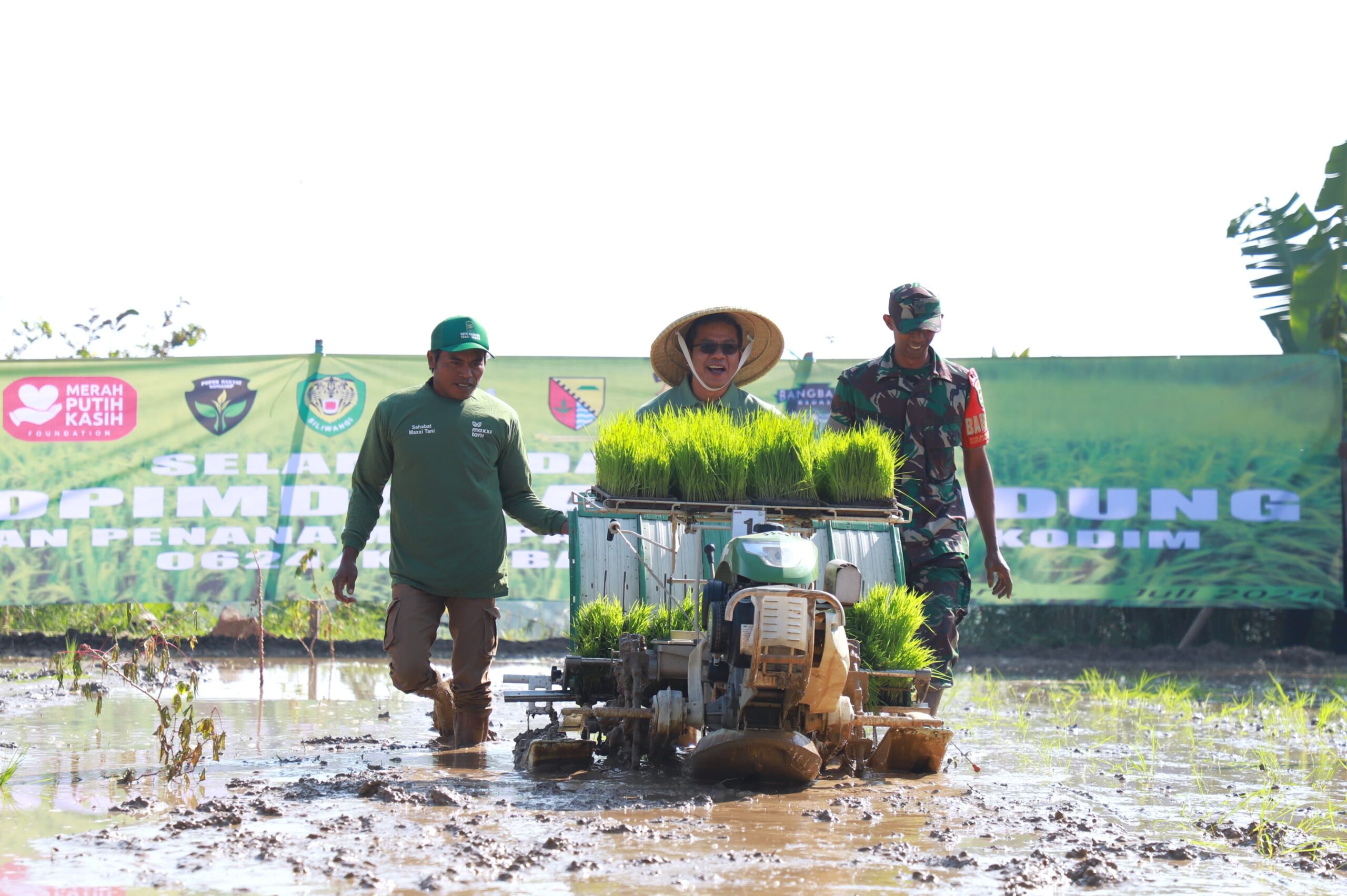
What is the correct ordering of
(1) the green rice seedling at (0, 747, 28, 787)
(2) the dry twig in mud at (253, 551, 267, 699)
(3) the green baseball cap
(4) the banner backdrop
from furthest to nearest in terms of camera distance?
(4) the banner backdrop, (2) the dry twig in mud at (253, 551, 267, 699), (3) the green baseball cap, (1) the green rice seedling at (0, 747, 28, 787)

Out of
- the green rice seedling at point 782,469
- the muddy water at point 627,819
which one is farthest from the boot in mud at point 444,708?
the green rice seedling at point 782,469

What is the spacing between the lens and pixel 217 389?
34.1 ft

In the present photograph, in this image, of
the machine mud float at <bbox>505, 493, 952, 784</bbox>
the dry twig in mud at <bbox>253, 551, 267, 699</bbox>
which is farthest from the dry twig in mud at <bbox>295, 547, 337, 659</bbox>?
the machine mud float at <bbox>505, 493, 952, 784</bbox>

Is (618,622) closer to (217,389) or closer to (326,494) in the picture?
(326,494)

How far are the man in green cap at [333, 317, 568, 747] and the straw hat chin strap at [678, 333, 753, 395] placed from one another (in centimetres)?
94

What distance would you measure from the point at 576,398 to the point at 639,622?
5361 millimetres

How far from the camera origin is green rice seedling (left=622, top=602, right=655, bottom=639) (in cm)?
536

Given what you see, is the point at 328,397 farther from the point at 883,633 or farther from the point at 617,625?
the point at 883,633

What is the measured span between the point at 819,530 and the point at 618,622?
3.61 ft

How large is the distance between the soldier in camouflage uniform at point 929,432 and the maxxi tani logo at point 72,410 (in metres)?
6.50

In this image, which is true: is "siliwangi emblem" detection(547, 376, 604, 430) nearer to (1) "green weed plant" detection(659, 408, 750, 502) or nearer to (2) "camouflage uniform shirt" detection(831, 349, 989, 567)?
(2) "camouflage uniform shirt" detection(831, 349, 989, 567)

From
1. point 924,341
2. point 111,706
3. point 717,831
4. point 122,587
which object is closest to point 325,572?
point 122,587

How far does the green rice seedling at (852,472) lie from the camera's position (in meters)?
5.23

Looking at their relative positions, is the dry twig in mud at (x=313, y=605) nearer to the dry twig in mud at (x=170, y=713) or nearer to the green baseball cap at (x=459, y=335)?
the dry twig in mud at (x=170, y=713)
